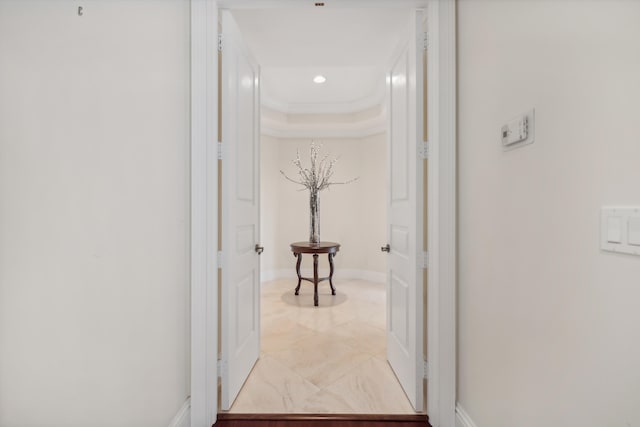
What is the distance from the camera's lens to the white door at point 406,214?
1.68 m

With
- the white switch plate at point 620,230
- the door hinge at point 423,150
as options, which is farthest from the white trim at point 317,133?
the white switch plate at point 620,230

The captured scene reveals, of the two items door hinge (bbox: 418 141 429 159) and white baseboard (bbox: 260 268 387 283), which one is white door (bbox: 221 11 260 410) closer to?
door hinge (bbox: 418 141 429 159)

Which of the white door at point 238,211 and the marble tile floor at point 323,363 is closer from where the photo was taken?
the white door at point 238,211

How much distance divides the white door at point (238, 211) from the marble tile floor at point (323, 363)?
18cm

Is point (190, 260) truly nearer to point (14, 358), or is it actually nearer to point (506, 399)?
point (14, 358)

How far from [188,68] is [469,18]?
1398 millimetres

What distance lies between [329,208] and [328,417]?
368 centimetres

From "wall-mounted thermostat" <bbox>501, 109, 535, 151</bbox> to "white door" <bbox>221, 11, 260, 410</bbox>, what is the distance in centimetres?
132

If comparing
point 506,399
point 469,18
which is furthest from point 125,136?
point 506,399

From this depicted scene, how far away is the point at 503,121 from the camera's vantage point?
46.6 inches

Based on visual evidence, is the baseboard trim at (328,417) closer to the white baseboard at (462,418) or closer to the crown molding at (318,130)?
the white baseboard at (462,418)

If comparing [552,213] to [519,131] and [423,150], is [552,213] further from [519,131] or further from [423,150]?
[423,150]

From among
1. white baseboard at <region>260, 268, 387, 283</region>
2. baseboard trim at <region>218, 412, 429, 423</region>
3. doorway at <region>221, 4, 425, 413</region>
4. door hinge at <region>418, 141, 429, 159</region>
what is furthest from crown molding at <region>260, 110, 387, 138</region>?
baseboard trim at <region>218, 412, 429, 423</region>

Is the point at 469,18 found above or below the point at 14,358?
above
